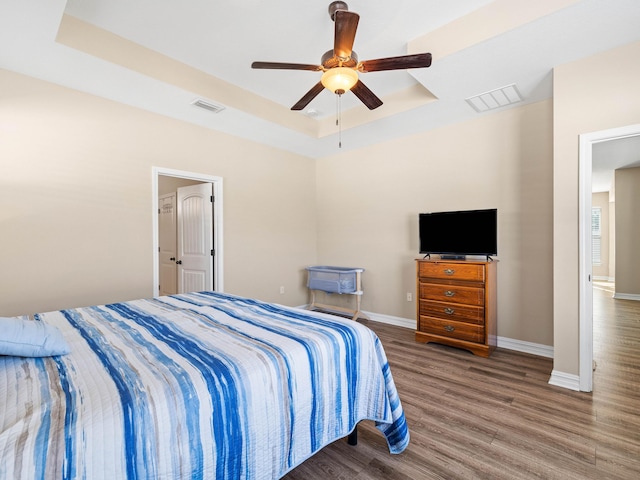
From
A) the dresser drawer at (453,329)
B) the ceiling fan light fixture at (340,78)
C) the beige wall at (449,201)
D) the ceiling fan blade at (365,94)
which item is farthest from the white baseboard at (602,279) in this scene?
the ceiling fan light fixture at (340,78)

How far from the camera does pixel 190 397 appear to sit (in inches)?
42.2

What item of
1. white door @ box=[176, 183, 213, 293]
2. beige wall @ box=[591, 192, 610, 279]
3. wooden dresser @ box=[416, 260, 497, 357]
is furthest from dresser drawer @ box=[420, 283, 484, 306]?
beige wall @ box=[591, 192, 610, 279]

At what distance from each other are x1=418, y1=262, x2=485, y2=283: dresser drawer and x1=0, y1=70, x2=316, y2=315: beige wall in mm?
2494

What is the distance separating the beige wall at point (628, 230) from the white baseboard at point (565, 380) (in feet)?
15.8

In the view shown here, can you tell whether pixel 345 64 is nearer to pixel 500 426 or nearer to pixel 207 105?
pixel 207 105

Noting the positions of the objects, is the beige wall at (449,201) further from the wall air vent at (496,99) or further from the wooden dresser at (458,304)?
the wooden dresser at (458,304)

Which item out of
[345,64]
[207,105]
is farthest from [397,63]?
[207,105]

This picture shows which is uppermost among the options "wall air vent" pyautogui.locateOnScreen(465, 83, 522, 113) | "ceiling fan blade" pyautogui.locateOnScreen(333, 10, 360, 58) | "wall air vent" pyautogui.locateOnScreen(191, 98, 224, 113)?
"wall air vent" pyautogui.locateOnScreen(191, 98, 224, 113)

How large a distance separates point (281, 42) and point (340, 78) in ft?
3.11

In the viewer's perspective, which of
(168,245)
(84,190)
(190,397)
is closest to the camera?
(190,397)

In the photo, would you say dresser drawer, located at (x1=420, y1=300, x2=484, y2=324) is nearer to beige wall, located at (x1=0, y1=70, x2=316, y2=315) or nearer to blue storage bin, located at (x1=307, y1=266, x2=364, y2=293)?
blue storage bin, located at (x1=307, y1=266, x2=364, y2=293)

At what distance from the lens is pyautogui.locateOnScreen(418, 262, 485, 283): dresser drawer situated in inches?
125

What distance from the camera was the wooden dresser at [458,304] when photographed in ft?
10.4

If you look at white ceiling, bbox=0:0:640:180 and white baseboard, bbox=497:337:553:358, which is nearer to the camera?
white ceiling, bbox=0:0:640:180
